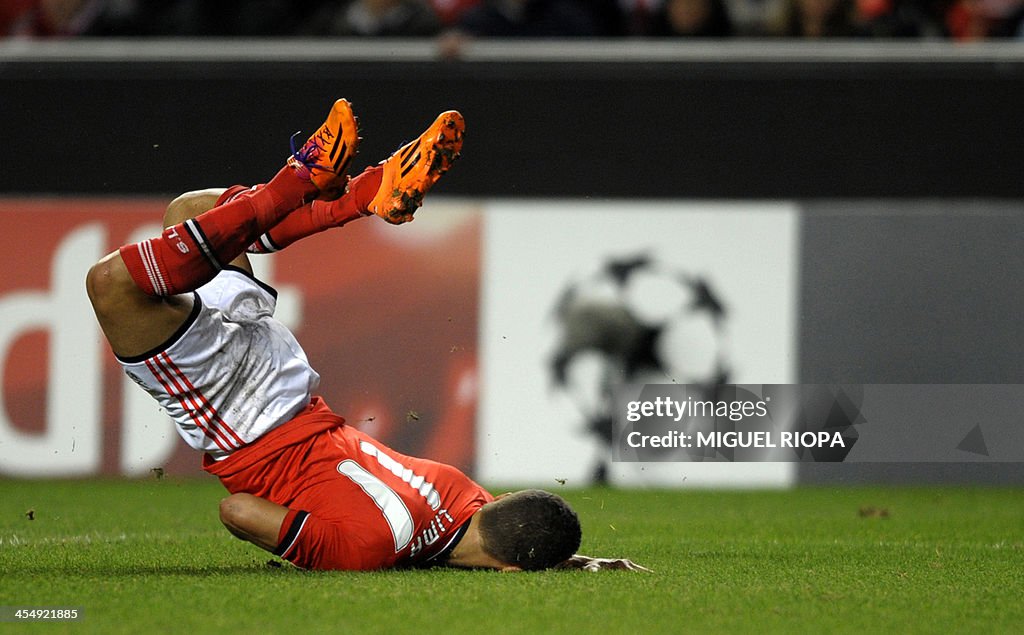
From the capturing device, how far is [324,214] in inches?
201

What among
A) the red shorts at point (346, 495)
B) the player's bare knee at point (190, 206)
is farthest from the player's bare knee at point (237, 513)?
the player's bare knee at point (190, 206)

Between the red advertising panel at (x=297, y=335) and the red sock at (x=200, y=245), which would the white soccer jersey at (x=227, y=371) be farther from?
the red advertising panel at (x=297, y=335)

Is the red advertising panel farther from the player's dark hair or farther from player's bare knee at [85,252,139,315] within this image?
player's bare knee at [85,252,139,315]

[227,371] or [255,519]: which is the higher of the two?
[227,371]

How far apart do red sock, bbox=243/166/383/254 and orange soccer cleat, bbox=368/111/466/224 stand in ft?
0.32

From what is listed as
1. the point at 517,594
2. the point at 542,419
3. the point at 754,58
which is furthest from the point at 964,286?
the point at 517,594

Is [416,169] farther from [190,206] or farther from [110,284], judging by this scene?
[110,284]

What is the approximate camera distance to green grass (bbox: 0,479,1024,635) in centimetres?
397

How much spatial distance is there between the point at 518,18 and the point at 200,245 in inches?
203

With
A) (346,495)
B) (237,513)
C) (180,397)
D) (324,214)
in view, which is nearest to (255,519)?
(237,513)

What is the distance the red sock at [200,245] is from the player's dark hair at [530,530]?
3.94 feet

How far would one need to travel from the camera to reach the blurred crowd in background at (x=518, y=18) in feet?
29.5

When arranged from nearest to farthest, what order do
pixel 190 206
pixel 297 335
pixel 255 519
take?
pixel 255 519 < pixel 190 206 < pixel 297 335

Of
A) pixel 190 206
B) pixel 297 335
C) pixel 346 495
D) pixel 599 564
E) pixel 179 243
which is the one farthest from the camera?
pixel 297 335
